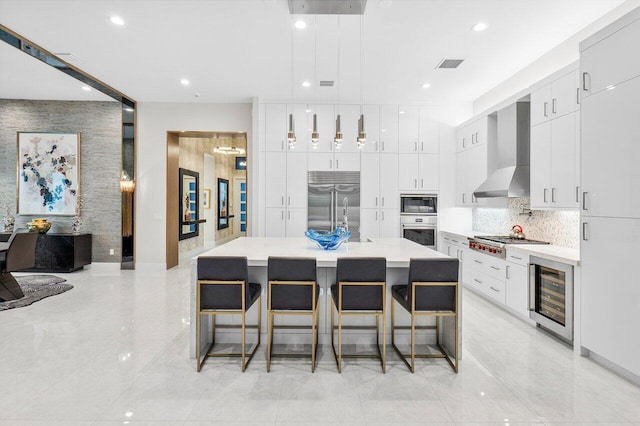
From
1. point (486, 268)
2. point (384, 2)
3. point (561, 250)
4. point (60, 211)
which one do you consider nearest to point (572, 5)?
point (384, 2)

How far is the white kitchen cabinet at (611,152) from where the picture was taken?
2.49 metres

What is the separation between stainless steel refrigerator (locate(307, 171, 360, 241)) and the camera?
6.03m

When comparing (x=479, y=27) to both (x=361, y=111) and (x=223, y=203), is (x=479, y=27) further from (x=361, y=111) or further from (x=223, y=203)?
(x=223, y=203)

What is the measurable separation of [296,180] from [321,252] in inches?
122

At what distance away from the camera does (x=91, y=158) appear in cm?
666

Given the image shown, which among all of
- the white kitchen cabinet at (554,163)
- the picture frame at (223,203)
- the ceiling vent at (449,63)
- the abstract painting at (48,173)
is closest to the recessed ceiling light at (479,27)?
the ceiling vent at (449,63)

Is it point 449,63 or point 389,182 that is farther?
point 389,182

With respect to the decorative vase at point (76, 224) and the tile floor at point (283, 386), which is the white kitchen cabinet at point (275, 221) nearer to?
the tile floor at point (283, 386)

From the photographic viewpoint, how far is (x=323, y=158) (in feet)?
19.9

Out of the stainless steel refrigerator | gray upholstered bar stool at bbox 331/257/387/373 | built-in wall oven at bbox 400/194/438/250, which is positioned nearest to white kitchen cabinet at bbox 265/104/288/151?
the stainless steel refrigerator

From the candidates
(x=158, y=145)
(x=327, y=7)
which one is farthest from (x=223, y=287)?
(x=158, y=145)

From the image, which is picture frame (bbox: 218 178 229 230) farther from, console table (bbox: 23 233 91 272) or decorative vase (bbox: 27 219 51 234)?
decorative vase (bbox: 27 219 51 234)

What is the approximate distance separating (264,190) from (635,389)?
16.8ft

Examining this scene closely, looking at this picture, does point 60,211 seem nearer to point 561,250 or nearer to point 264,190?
point 264,190
